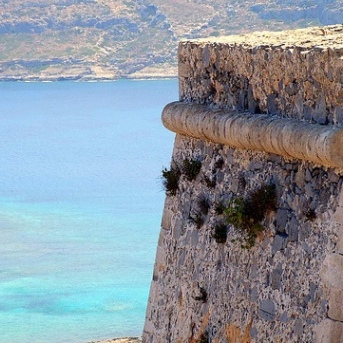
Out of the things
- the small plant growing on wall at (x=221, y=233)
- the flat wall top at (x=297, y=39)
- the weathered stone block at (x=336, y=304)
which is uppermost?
the flat wall top at (x=297, y=39)

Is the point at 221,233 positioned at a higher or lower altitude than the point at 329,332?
higher

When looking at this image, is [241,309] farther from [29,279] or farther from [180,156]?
[29,279]

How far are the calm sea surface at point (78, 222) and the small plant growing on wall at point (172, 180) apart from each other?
1031cm

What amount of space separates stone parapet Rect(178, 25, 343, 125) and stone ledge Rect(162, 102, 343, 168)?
0.10 m

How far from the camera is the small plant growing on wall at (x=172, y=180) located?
10.1 m

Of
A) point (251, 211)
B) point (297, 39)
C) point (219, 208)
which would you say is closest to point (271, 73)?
point (297, 39)

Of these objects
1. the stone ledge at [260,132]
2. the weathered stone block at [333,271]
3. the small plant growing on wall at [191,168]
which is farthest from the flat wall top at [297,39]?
the weathered stone block at [333,271]

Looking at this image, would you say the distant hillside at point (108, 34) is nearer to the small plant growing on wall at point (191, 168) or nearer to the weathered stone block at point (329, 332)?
the small plant growing on wall at point (191, 168)

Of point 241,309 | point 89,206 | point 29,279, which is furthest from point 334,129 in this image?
point 89,206

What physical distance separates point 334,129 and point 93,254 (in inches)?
921

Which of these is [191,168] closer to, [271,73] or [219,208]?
[219,208]

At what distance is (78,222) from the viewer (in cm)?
3644

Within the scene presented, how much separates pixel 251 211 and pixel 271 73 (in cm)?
91

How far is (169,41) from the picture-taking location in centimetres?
10794
